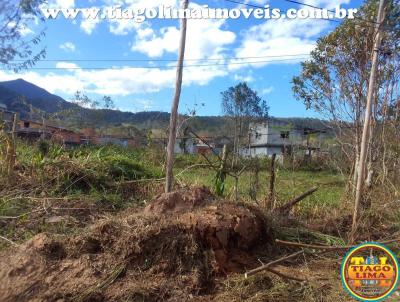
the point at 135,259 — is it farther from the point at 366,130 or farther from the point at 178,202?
the point at 366,130

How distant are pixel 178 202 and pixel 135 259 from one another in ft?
2.76

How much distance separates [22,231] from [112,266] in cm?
181

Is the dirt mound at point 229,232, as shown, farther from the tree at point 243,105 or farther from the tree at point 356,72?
the tree at point 243,105

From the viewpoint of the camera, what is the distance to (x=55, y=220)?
4.47 m

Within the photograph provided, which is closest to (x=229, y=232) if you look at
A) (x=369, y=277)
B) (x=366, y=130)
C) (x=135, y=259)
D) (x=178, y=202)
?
(x=178, y=202)

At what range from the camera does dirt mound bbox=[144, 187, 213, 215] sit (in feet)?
11.9

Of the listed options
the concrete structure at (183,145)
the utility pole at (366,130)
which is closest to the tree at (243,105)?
the concrete structure at (183,145)

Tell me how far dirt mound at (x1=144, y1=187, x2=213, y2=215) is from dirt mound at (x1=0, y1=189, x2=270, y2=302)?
11 cm

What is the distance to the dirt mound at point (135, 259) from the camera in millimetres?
2719

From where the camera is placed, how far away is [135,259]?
3.01 metres

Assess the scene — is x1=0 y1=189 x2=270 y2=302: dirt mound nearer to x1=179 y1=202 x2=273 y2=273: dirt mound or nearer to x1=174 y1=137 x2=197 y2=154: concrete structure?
x1=179 y1=202 x2=273 y2=273: dirt mound

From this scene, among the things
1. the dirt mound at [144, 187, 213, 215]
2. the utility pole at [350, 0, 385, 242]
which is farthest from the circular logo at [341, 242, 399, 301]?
the utility pole at [350, 0, 385, 242]

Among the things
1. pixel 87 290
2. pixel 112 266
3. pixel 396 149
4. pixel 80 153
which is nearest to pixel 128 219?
pixel 112 266

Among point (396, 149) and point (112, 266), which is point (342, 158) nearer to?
point (396, 149)
